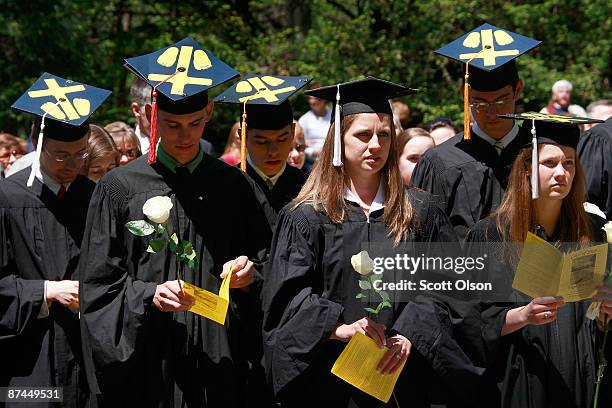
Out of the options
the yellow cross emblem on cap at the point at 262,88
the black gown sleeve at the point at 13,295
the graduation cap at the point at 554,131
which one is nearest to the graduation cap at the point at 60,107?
the black gown sleeve at the point at 13,295

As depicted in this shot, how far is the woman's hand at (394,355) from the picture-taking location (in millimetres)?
4359

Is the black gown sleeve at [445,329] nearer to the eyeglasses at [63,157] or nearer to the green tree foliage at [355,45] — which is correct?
the eyeglasses at [63,157]

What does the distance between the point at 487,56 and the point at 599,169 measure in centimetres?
104

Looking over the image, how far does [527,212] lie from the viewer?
4.75m

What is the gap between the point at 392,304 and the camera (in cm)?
455

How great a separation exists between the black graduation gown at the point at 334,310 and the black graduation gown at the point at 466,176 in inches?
40.6

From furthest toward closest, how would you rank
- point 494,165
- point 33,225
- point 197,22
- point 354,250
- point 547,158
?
point 197,22 < point 494,165 < point 33,225 < point 547,158 < point 354,250

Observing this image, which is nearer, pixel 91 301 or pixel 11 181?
pixel 91 301

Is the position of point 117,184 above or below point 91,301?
above

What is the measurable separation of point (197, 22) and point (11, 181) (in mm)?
9599

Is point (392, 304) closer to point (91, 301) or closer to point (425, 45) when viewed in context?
point (91, 301)

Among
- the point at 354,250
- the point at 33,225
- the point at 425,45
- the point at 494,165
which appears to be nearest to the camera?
the point at 354,250

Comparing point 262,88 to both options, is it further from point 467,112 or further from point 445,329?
point 445,329

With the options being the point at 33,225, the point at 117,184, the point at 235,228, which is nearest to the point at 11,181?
the point at 33,225
